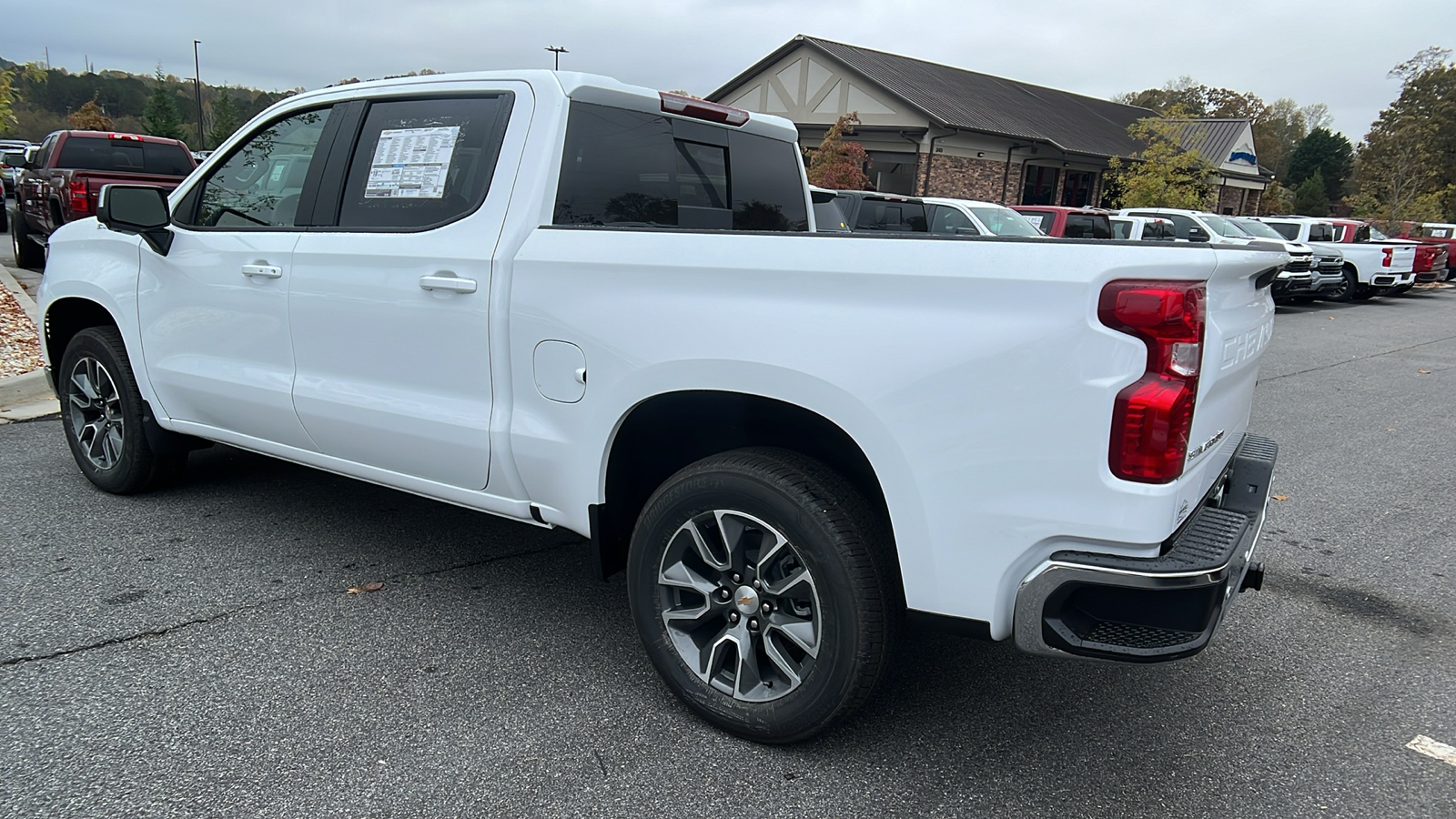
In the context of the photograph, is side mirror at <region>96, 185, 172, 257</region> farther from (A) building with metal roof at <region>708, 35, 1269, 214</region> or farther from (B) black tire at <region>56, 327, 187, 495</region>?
(A) building with metal roof at <region>708, 35, 1269, 214</region>

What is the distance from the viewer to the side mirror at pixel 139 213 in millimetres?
3947

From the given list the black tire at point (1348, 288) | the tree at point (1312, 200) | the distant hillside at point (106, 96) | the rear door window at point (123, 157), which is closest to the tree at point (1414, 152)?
the tree at point (1312, 200)

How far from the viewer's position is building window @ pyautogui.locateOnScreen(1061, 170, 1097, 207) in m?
36.8

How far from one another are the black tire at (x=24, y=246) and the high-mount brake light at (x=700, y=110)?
13.4 metres

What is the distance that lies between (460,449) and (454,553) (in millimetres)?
1099

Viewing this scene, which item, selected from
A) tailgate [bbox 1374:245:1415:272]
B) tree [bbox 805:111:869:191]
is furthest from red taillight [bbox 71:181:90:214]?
tailgate [bbox 1374:245:1415:272]

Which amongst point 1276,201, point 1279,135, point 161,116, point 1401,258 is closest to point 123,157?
point 1401,258

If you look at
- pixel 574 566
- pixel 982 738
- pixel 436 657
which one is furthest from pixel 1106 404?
pixel 574 566

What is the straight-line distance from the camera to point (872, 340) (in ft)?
7.73

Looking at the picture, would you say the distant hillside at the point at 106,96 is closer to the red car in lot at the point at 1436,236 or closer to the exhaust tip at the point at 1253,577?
the red car in lot at the point at 1436,236

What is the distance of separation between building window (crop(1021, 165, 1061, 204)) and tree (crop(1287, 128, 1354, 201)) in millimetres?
40149

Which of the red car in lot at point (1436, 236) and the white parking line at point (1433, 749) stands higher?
the red car in lot at point (1436, 236)

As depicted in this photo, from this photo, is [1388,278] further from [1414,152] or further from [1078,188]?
[1414,152]

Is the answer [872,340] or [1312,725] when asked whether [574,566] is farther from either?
[1312,725]
